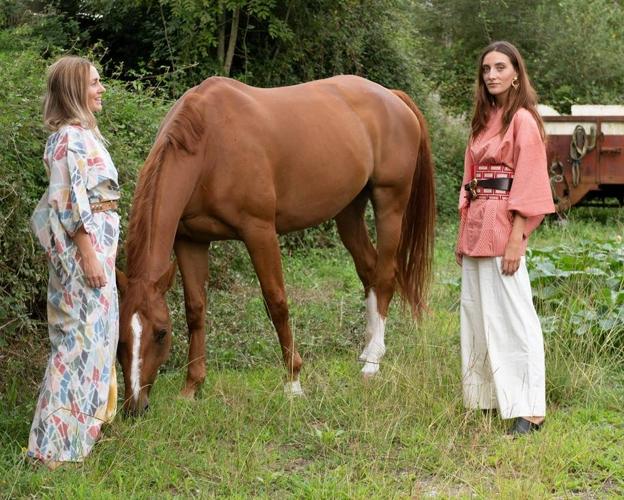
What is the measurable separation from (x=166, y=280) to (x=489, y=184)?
160 centimetres

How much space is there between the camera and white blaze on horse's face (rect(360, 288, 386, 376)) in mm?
5328

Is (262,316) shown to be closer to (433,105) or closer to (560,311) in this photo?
(560,311)

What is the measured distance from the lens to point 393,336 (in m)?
5.86

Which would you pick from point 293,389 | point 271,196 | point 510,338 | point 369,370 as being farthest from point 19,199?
point 510,338

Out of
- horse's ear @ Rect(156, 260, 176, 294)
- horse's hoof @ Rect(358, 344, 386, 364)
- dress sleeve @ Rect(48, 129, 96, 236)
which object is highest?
dress sleeve @ Rect(48, 129, 96, 236)

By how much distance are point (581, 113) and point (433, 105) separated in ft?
7.27

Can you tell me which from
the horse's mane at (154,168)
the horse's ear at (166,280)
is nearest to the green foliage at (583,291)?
the horse's ear at (166,280)

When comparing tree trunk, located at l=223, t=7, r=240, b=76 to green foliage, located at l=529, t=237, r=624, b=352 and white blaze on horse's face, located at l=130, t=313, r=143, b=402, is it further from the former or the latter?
white blaze on horse's face, located at l=130, t=313, r=143, b=402

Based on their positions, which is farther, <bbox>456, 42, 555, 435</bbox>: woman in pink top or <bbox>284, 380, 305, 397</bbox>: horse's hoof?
<bbox>284, 380, 305, 397</bbox>: horse's hoof

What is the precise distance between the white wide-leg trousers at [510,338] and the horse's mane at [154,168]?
4.98ft

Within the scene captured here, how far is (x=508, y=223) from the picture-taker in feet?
13.4

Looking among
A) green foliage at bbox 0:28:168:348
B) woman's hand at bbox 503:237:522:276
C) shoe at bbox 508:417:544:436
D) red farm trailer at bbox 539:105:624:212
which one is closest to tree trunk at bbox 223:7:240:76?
green foliage at bbox 0:28:168:348

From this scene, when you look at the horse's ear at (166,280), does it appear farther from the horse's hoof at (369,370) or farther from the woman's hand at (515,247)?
the woman's hand at (515,247)

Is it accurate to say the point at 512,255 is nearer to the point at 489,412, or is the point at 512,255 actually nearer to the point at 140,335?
the point at 489,412
